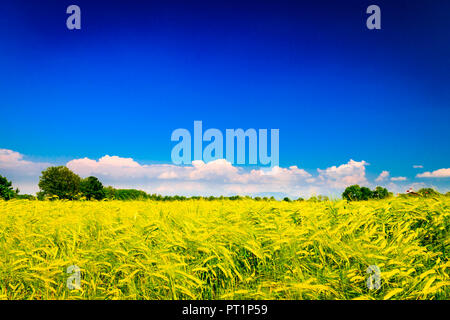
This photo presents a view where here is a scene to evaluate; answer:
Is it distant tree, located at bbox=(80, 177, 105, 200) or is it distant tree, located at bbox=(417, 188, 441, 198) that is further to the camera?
distant tree, located at bbox=(80, 177, 105, 200)

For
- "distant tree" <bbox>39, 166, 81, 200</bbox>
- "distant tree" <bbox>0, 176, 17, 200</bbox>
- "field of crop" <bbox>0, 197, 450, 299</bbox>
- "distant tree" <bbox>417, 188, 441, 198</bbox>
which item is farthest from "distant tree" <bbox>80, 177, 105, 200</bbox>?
"distant tree" <bbox>417, 188, 441, 198</bbox>

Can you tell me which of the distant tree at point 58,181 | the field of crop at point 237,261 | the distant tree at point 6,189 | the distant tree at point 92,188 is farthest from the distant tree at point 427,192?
the distant tree at point 58,181

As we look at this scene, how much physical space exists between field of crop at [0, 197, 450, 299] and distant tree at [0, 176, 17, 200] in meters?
14.3

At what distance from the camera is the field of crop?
3.15 m

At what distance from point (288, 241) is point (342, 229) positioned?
3.57 ft

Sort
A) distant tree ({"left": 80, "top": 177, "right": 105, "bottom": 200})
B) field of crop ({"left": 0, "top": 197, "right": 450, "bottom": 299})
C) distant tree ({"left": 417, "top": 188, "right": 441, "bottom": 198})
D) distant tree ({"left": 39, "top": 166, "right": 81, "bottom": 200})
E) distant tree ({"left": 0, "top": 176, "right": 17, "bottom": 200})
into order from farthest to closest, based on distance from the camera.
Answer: distant tree ({"left": 39, "top": 166, "right": 81, "bottom": 200})
distant tree ({"left": 80, "top": 177, "right": 105, "bottom": 200})
distant tree ({"left": 0, "top": 176, "right": 17, "bottom": 200})
distant tree ({"left": 417, "top": 188, "right": 441, "bottom": 198})
field of crop ({"left": 0, "top": 197, "right": 450, "bottom": 299})

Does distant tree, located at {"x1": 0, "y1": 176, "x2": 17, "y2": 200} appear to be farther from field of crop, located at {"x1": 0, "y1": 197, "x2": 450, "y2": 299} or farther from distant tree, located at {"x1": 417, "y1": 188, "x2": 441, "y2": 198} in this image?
distant tree, located at {"x1": 417, "y1": 188, "x2": 441, "y2": 198}

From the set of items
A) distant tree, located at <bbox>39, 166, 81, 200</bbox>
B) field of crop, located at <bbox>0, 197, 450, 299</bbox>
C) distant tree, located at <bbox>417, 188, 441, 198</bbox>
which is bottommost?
field of crop, located at <bbox>0, 197, 450, 299</bbox>

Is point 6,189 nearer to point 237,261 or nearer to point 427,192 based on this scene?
point 237,261

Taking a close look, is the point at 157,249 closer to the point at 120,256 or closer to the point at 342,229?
the point at 120,256

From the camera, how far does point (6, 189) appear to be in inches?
646

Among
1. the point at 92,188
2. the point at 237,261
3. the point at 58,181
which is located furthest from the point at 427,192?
the point at 58,181
